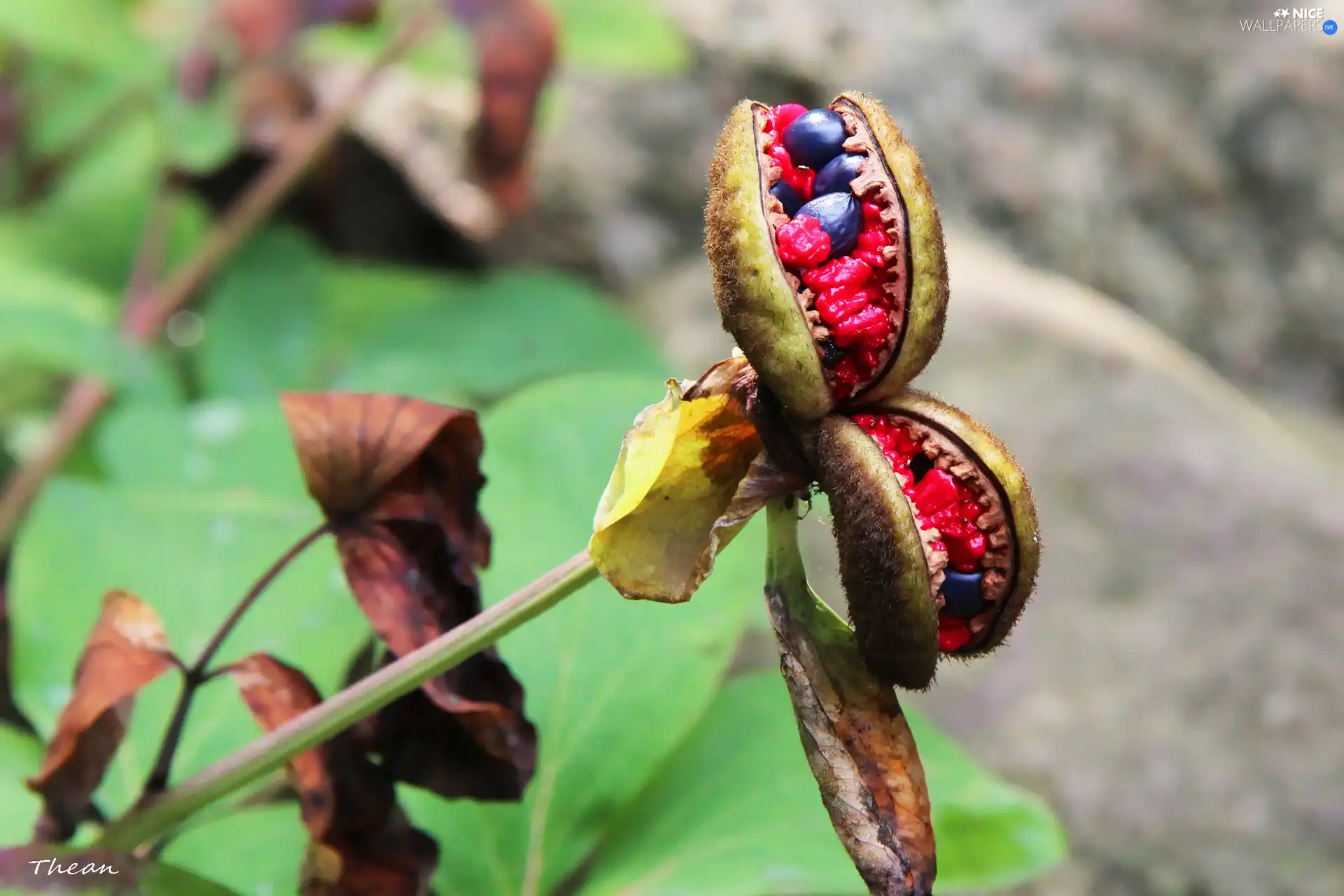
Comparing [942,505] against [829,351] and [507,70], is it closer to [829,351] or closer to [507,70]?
[829,351]

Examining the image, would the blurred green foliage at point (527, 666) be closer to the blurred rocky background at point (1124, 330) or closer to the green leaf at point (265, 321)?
the green leaf at point (265, 321)

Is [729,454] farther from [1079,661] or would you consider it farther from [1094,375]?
[1094,375]

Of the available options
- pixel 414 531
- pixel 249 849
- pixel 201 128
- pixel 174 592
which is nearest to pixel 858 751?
pixel 414 531

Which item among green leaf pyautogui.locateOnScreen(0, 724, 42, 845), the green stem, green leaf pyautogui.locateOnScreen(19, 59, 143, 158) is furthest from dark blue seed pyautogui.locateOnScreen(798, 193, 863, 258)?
green leaf pyautogui.locateOnScreen(19, 59, 143, 158)

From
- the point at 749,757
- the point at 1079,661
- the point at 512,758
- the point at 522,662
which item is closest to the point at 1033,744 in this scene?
the point at 1079,661

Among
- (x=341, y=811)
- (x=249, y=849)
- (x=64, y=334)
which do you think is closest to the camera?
(x=341, y=811)

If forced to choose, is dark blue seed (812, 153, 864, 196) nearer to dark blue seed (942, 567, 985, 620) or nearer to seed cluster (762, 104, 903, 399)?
seed cluster (762, 104, 903, 399)
